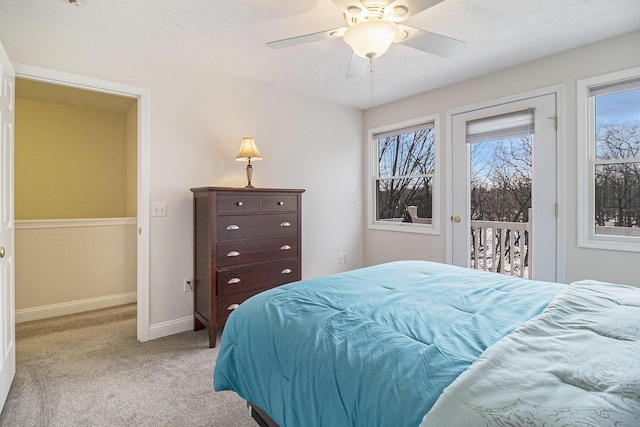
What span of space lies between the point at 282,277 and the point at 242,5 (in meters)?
2.15

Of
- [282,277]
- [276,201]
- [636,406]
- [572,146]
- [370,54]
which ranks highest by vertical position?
[370,54]

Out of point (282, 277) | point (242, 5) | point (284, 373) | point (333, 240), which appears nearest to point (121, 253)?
point (282, 277)

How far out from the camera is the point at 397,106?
4.04 m

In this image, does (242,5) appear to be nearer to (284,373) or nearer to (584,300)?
(284,373)

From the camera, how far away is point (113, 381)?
6.98ft

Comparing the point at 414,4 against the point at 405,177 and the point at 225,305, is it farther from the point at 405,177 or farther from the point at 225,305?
the point at 405,177

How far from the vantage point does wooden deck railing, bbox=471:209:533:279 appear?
3.17 metres

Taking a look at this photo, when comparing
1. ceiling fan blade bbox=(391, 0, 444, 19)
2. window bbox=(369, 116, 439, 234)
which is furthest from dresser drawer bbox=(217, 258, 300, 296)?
ceiling fan blade bbox=(391, 0, 444, 19)

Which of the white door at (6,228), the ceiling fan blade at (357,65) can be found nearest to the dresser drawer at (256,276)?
the white door at (6,228)

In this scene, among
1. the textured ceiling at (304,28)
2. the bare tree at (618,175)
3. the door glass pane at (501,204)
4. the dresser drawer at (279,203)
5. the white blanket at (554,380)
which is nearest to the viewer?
the white blanket at (554,380)

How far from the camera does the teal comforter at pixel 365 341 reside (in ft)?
2.99

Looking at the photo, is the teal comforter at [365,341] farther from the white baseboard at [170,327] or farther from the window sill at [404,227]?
the window sill at [404,227]

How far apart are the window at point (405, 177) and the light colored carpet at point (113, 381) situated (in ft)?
8.42

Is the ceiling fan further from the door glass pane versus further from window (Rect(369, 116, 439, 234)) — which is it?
window (Rect(369, 116, 439, 234))
